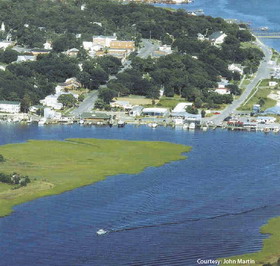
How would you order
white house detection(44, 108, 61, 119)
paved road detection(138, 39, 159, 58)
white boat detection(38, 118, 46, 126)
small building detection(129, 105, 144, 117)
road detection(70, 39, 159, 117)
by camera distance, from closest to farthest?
white boat detection(38, 118, 46, 126) < white house detection(44, 108, 61, 119) < small building detection(129, 105, 144, 117) < road detection(70, 39, 159, 117) < paved road detection(138, 39, 159, 58)

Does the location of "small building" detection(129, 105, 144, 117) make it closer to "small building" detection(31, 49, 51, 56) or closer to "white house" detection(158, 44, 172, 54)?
"small building" detection(31, 49, 51, 56)

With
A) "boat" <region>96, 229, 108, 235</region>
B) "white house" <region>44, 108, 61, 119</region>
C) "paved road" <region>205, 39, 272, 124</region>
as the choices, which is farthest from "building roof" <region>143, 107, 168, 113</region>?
"boat" <region>96, 229, 108, 235</region>

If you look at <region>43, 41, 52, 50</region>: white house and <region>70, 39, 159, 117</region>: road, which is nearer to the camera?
<region>70, 39, 159, 117</region>: road

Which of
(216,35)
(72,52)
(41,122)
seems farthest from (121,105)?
(216,35)

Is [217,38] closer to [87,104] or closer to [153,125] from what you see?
[87,104]

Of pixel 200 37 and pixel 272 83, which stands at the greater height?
pixel 200 37

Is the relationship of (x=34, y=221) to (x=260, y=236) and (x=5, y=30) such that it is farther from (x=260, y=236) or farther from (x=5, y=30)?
(x=5, y=30)


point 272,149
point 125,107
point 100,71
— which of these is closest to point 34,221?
point 272,149
